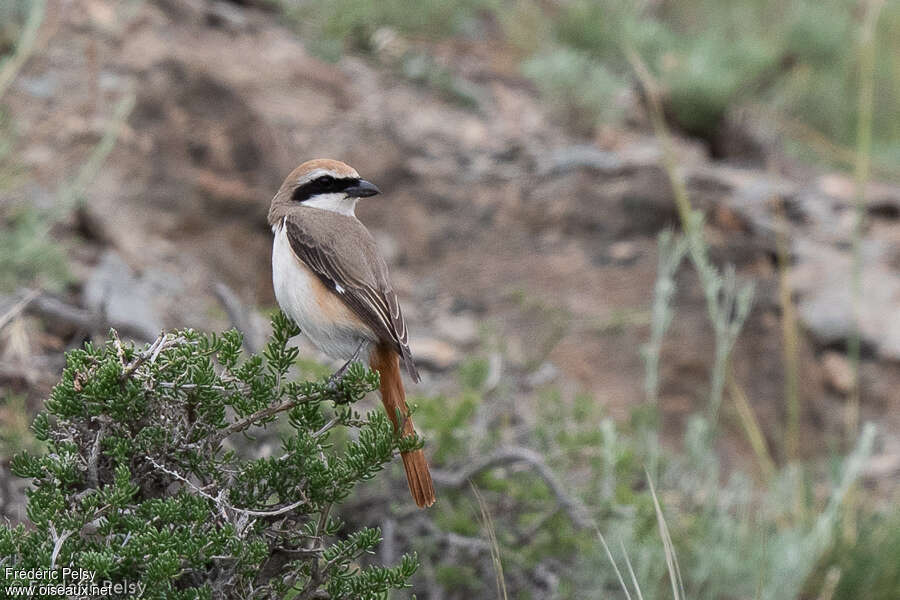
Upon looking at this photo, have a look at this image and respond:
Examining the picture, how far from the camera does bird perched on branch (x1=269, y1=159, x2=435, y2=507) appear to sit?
3047 millimetres

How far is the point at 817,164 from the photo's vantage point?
854cm

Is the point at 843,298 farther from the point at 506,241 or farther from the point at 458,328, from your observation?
the point at 458,328

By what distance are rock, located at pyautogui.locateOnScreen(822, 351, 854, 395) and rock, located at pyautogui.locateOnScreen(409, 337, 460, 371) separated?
2244mm

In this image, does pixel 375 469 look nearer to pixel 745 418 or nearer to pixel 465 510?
pixel 465 510

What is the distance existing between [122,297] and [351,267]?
2394mm

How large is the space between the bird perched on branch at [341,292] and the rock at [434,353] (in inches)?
105

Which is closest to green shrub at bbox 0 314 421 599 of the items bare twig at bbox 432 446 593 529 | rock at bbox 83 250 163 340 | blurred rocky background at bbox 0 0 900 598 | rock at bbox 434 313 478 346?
bare twig at bbox 432 446 593 529

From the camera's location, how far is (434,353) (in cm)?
601

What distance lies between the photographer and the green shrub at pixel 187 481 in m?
2.14

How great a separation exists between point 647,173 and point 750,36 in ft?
9.82

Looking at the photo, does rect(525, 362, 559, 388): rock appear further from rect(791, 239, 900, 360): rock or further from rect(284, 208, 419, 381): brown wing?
rect(284, 208, 419, 381): brown wing

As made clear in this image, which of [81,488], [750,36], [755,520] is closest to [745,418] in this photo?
[755,520]

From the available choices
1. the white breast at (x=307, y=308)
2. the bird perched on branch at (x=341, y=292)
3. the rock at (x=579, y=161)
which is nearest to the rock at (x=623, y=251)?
the rock at (x=579, y=161)

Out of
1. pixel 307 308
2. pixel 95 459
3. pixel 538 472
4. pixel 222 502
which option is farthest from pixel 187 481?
pixel 538 472
